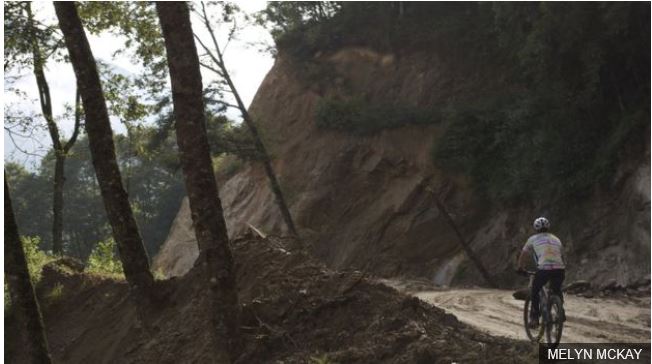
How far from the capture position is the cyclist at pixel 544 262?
980 centimetres

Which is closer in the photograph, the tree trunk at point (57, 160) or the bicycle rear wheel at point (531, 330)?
the bicycle rear wheel at point (531, 330)

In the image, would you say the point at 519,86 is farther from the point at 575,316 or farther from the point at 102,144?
the point at 102,144

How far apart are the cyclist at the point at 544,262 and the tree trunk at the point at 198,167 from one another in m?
4.20

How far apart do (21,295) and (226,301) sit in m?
3.41

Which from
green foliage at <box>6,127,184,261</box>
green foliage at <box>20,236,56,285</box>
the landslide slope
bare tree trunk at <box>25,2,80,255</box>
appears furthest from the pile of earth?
green foliage at <box>6,127,184,261</box>

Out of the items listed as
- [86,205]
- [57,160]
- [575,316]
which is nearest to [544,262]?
[575,316]

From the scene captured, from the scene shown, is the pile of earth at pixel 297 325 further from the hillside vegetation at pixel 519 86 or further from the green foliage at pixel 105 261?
the hillside vegetation at pixel 519 86

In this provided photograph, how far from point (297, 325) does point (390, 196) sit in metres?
25.3

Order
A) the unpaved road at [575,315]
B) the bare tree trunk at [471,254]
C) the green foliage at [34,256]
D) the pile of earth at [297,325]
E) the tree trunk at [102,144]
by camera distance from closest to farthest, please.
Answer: the pile of earth at [297,325], the tree trunk at [102,144], the unpaved road at [575,315], the green foliage at [34,256], the bare tree trunk at [471,254]

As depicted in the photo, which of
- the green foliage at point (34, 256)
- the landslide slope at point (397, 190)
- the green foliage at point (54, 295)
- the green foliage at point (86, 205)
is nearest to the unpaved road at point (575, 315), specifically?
the landslide slope at point (397, 190)

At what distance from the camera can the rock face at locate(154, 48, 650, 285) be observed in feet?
80.4

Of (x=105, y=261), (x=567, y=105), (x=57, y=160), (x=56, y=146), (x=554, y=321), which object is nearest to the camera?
(x=554, y=321)

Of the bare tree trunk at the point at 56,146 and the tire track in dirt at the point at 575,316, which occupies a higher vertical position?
the bare tree trunk at the point at 56,146

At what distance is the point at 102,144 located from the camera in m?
11.6
